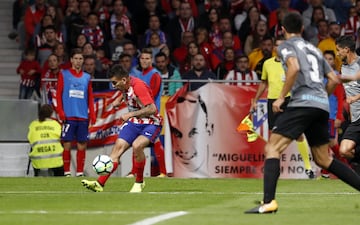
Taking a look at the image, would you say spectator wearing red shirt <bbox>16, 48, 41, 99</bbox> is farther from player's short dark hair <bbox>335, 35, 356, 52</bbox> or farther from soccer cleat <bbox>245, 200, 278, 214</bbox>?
soccer cleat <bbox>245, 200, 278, 214</bbox>

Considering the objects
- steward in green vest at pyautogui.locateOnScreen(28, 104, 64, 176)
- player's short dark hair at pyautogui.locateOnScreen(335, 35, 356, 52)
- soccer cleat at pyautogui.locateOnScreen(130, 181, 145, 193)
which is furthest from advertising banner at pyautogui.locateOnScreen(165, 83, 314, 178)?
player's short dark hair at pyautogui.locateOnScreen(335, 35, 356, 52)

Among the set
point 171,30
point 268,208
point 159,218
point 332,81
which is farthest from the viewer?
point 171,30

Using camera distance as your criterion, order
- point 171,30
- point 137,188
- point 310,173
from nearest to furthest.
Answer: point 137,188 → point 310,173 → point 171,30

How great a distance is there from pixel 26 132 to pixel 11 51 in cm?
442

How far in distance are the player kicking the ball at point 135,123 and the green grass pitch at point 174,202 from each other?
32cm

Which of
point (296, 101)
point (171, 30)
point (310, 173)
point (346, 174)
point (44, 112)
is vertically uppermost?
point (171, 30)

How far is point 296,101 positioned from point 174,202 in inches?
102

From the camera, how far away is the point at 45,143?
21.8 metres

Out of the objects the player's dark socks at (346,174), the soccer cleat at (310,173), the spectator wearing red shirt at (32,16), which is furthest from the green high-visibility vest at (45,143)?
the player's dark socks at (346,174)

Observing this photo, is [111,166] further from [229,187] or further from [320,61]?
[320,61]

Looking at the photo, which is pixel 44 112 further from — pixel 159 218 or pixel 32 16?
pixel 159 218

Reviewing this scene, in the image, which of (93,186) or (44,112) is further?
(44,112)

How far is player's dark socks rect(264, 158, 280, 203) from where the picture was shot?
489 inches

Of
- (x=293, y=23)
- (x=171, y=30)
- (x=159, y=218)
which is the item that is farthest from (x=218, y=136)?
(x=159, y=218)
